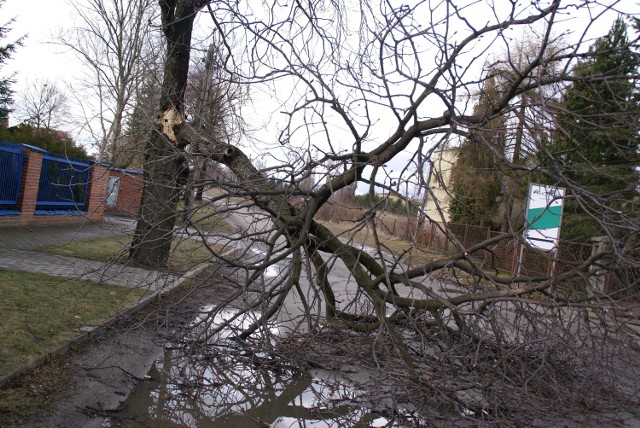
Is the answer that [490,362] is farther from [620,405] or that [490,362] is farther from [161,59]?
[161,59]

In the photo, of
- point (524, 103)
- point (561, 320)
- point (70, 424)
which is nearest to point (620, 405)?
point (561, 320)

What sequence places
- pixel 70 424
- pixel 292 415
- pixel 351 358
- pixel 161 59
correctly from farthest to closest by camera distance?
pixel 161 59 → pixel 351 358 → pixel 292 415 → pixel 70 424

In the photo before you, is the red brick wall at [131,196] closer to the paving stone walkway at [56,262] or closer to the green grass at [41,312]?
the paving stone walkway at [56,262]

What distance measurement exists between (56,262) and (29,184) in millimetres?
5469

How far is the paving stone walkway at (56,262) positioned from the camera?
26.1 feet

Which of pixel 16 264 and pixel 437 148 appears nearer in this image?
pixel 437 148

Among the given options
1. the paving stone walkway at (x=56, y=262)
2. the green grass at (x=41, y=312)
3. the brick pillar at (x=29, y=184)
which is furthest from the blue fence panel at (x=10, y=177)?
the green grass at (x=41, y=312)

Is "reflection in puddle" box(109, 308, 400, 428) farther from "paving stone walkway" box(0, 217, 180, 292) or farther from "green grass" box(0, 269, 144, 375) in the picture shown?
"paving stone walkway" box(0, 217, 180, 292)

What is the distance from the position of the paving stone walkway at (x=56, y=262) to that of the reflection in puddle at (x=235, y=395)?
128cm

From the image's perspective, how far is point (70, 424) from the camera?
3.88m

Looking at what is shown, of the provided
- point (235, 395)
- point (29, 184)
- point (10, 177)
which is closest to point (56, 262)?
point (10, 177)

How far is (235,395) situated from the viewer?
4922mm

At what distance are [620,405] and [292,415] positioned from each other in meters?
3.08

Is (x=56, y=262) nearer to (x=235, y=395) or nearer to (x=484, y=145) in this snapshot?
(x=235, y=395)
